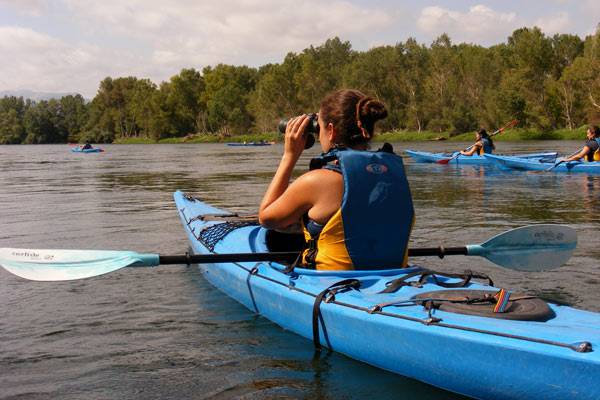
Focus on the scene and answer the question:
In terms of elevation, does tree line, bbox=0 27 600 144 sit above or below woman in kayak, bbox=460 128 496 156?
above

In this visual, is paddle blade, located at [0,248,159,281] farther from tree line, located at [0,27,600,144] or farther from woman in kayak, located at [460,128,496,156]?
tree line, located at [0,27,600,144]

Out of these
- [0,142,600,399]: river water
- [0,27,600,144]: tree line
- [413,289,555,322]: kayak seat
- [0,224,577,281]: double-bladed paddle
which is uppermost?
[0,27,600,144]: tree line

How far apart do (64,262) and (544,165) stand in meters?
15.4

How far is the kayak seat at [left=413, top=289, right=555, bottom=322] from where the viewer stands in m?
3.32

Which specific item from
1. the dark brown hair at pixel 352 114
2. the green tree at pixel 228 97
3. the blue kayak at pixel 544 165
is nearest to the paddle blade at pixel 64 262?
the dark brown hair at pixel 352 114

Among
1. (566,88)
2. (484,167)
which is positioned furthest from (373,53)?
(484,167)

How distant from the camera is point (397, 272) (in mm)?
4191

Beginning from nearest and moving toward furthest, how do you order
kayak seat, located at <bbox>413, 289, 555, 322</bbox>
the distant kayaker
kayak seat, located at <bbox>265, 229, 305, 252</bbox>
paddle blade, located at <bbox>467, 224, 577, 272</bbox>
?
kayak seat, located at <bbox>413, 289, 555, 322</bbox>, paddle blade, located at <bbox>467, 224, 577, 272</bbox>, kayak seat, located at <bbox>265, 229, 305, 252</bbox>, the distant kayaker

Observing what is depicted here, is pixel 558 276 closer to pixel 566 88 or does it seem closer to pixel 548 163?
pixel 548 163

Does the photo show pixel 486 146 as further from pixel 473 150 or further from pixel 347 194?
pixel 347 194

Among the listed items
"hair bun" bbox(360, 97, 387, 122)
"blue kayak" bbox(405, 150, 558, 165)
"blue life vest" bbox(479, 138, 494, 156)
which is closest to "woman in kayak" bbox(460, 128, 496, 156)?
"blue life vest" bbox(479, 138, 494, 156)

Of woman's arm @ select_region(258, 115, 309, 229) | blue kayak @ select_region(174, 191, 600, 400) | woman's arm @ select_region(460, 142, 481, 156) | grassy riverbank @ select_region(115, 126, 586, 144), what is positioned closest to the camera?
blue kayak @ select_region(174, 191, 600, 400)

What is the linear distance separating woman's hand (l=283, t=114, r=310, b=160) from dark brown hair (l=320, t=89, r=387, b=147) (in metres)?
0.16

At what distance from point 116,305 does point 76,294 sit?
629 mm
